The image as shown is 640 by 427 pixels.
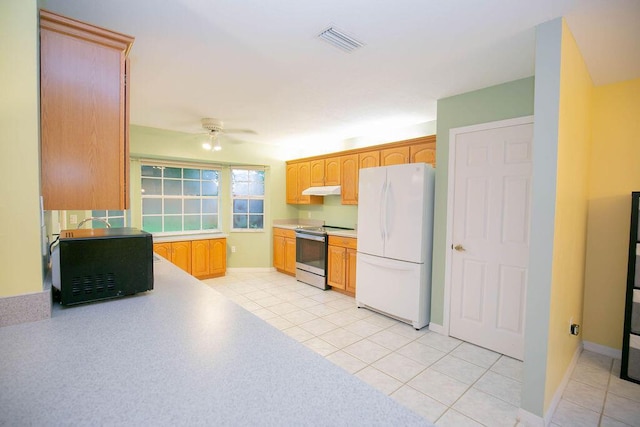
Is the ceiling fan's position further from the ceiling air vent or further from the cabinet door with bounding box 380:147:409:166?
the ceiling air vent

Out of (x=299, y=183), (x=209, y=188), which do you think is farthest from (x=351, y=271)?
(x=209, y=188)

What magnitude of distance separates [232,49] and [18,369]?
210 centimetres

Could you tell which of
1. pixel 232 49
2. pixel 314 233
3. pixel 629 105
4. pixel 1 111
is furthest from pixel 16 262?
pixel 629 105

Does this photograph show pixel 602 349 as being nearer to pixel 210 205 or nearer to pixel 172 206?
pixel 210 205

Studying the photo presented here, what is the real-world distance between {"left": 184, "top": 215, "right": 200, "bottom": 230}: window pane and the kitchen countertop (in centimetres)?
411

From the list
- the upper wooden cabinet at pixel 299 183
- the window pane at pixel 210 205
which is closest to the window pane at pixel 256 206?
the upper wooden cabinet at pixel 299 183

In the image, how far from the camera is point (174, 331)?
45.3 inches

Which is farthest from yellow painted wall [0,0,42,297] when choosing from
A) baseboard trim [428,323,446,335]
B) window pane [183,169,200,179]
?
window pane [183,169,200,179]

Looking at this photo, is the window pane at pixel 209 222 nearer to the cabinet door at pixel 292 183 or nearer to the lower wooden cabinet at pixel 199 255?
the lower wooden cabinet at pixel 199 255

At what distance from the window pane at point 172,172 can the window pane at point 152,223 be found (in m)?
0.74

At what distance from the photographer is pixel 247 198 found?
18.6 ft

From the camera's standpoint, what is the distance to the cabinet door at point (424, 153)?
3.46 m

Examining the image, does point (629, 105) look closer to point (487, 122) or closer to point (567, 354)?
point (487, 122)

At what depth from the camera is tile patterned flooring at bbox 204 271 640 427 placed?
1896 mm
